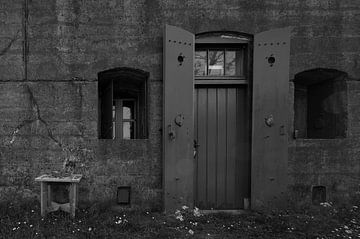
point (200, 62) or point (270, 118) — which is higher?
point (200, 62)

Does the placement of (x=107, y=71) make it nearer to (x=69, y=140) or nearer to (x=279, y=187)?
(x=69, y=140)

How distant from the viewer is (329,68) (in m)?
5.32

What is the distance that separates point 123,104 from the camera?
6199 mm

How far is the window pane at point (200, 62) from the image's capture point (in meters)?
5.47

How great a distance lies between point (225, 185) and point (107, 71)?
2.92m

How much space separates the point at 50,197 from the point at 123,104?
226 cm

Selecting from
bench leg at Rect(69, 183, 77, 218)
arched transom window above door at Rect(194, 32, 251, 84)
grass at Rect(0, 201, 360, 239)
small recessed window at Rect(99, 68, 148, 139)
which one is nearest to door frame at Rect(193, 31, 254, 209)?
arched transom window above door at Rect(194, 32, 251, 84)

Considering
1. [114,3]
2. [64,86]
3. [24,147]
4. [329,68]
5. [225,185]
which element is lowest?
[225,185]

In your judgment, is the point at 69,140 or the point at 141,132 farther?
the point at 141,132

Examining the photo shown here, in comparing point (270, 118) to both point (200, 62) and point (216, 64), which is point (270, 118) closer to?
point (216, 64)

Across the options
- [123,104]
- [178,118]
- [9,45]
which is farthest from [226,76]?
[9,45]

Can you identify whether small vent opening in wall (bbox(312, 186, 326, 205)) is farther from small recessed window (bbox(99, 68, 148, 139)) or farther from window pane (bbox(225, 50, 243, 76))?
small recessed window (bbox(99, 68, 148, 139))

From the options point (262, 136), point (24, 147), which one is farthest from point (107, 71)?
point (262, 136)

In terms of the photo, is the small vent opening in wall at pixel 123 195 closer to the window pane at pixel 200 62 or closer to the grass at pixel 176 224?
the grass at pixel 176 224
